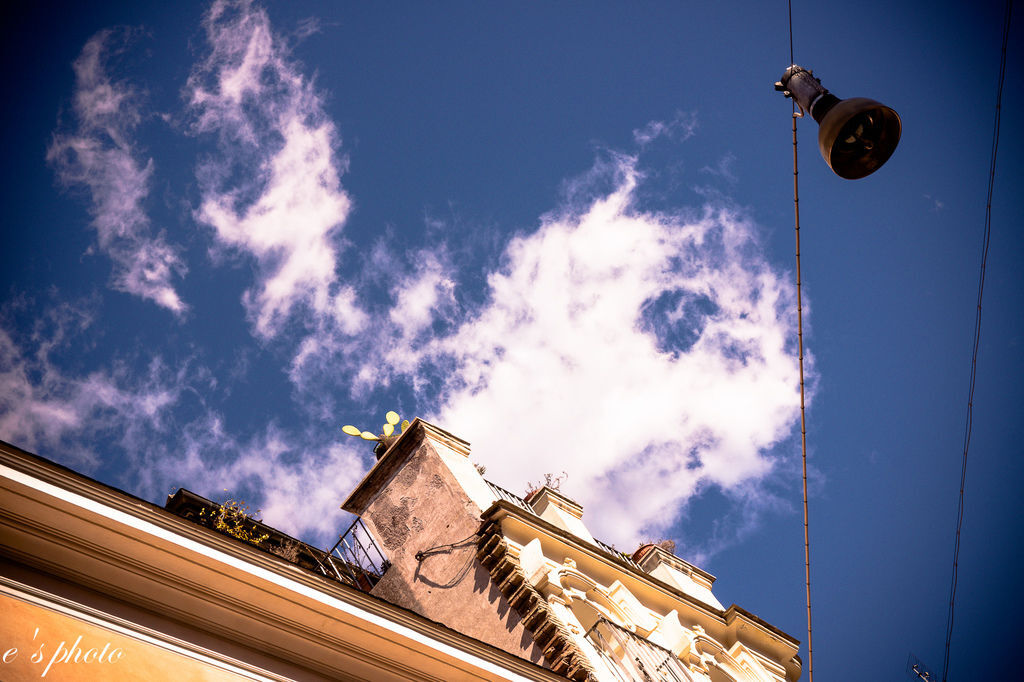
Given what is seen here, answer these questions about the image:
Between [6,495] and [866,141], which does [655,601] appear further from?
[6,495]

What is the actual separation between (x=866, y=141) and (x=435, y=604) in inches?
417

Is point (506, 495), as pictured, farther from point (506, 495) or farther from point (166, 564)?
point (166, 564)

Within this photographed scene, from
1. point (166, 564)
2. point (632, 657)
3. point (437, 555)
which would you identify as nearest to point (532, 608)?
point (632, 657)

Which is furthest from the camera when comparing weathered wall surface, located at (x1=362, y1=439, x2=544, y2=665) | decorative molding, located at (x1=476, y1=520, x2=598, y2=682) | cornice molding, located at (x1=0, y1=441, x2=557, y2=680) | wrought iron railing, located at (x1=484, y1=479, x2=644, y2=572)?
wrought iron railing, located at (x1=484, y1=479, x2=644, y2=572)

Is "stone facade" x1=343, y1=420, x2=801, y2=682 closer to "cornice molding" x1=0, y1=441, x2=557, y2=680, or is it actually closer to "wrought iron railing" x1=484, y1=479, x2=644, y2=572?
"wrought iron railing" x1=484, y1=479, x2=644, y2=572

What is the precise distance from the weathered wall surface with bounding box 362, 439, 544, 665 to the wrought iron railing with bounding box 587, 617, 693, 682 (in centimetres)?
125

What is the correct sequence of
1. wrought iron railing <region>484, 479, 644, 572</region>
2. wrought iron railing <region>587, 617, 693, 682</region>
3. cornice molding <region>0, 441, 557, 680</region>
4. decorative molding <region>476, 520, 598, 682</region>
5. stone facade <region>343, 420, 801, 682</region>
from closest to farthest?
cornice molding <region>0, 441, 557, 680</region>
decorative molding <region>476, 520, 598, 682</region>
wrought iron railing <region>587, 617, 693, 682</region>
stone facade <region>343, 420, 801, 682</region>
wrought iron railing <region>484, 479, 644, 572</region>

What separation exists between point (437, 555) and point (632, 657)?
4.10 meters

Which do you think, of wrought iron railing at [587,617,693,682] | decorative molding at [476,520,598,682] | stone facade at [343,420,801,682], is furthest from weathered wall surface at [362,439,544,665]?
A: wrought iron railing at [587,617,693,682]

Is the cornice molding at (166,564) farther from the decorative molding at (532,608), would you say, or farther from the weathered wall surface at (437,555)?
the weathered wall surface at (437,555)

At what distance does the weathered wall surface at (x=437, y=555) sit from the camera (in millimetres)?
12578

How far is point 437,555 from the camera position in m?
14.2

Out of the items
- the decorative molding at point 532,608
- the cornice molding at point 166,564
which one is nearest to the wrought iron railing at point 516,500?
the decorative molding at point 532,608

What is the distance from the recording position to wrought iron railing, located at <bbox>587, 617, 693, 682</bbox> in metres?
11.6
